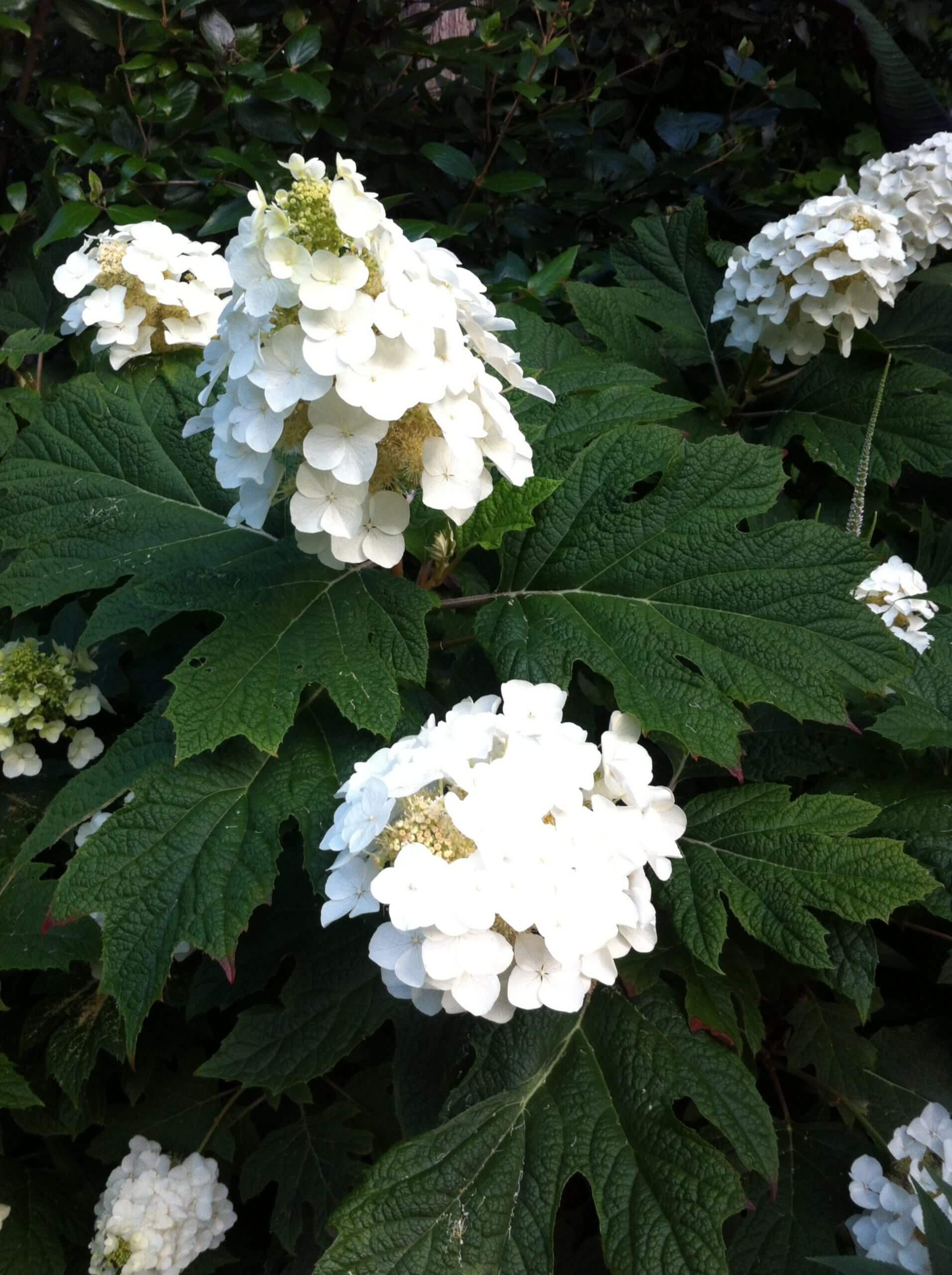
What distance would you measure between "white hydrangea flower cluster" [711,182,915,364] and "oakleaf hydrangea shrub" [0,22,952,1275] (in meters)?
0.01

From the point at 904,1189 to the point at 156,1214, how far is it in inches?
39.5

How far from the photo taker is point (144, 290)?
1575mm

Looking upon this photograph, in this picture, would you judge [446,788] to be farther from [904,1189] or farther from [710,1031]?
[904,1189]

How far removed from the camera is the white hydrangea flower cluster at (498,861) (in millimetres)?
826

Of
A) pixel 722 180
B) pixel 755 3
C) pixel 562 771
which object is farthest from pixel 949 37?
pixel 562 771

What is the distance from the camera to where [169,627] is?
146 centimetres

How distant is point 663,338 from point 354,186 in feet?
4.44

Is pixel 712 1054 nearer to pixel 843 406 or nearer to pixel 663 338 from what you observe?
pixel 843 406

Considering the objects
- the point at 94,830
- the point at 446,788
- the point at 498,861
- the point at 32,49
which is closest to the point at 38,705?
the point at 94,830

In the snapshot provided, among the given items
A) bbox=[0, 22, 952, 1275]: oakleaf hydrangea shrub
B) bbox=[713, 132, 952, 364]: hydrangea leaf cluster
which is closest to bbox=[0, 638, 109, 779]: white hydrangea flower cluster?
bbox=[0, 22, 952, 1275]: oakleaf hydrangea shrub

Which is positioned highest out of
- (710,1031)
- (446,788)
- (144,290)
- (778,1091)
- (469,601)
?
(144,290)

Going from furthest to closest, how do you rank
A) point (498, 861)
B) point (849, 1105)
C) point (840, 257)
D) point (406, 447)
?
point (840, 257)
point (849, 1105)
point (406, 447)
point (498, 861)

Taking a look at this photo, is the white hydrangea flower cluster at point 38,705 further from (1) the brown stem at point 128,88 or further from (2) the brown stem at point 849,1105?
(1) the brown stem at point 128,88

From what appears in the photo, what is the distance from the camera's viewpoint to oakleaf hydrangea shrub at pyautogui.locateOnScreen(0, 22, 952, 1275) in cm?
96
